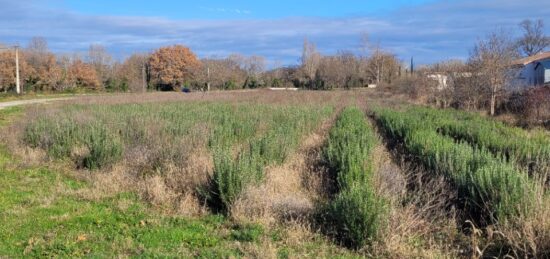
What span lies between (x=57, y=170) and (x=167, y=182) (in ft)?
11.2

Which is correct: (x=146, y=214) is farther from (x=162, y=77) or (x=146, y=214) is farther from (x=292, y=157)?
(x=162, y=77)

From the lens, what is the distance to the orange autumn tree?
265 feet

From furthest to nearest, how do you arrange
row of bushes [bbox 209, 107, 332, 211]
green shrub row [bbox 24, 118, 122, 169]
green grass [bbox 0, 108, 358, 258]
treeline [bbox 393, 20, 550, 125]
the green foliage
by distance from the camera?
1. treeline [bbox 393, 20, 550, 125]
2. green shrub row [bbox 24, 118, 122, 169]
3. row of bushes [bbox 209, 107, 332, 211]
4. the green foliage
5. green grass [bbox 0, 108, 358, 258]

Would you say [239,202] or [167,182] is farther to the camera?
[167,182]

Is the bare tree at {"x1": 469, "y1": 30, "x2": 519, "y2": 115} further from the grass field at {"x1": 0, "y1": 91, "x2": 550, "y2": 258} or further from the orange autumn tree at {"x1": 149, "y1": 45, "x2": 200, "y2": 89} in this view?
the orange autumn tree at {"x1": 149, "y1": 45, "x2": 200, "y2": 89}

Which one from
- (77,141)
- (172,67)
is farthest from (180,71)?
(77,141)

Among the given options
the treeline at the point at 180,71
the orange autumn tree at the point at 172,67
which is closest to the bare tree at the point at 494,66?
the treeline at the point at 180,71

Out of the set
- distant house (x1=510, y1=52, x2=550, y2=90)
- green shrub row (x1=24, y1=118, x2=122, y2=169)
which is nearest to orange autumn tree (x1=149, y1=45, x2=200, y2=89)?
distant house (x1=510, y1=52, x2=550, y2=90)

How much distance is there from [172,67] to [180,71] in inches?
61.6

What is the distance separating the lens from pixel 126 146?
12.1 meters

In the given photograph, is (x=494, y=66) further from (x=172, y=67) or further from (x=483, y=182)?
(x=172, y=67)

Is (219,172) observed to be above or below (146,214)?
above

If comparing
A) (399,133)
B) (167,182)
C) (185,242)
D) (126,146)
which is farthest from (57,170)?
(399,133)

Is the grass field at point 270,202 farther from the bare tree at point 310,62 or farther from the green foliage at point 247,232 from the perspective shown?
the bare tree at point 310,62
